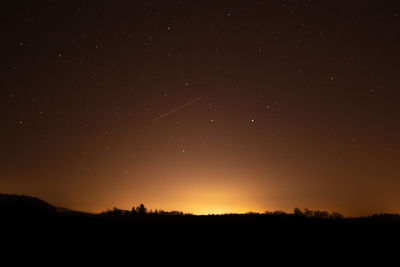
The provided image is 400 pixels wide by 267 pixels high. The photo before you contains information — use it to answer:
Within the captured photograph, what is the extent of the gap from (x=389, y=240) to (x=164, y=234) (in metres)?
8.59

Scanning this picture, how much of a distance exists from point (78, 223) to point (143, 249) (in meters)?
4.10

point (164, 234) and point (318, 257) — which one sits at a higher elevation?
point (164, 234)

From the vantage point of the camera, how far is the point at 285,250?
10.9 metres

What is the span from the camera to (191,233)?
1249cm

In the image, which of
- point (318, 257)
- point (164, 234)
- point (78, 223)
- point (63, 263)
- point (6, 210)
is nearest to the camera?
point (63, 263)

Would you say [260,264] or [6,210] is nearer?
[260,264]

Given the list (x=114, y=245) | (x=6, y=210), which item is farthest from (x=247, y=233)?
(x=6, y=210)

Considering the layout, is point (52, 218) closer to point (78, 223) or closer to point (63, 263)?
point (78, 223)

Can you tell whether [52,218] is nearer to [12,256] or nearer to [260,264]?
[12,256]

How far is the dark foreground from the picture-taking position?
11.1 meters

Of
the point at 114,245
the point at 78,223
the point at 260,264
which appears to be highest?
the point at 78,223

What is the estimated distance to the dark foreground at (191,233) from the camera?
11078 millimetres

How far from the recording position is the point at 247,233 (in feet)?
41.7

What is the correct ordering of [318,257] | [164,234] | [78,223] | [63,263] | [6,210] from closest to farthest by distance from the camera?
[63,263]
[318,257]
[164,234]
[78,223]
[6,210]
